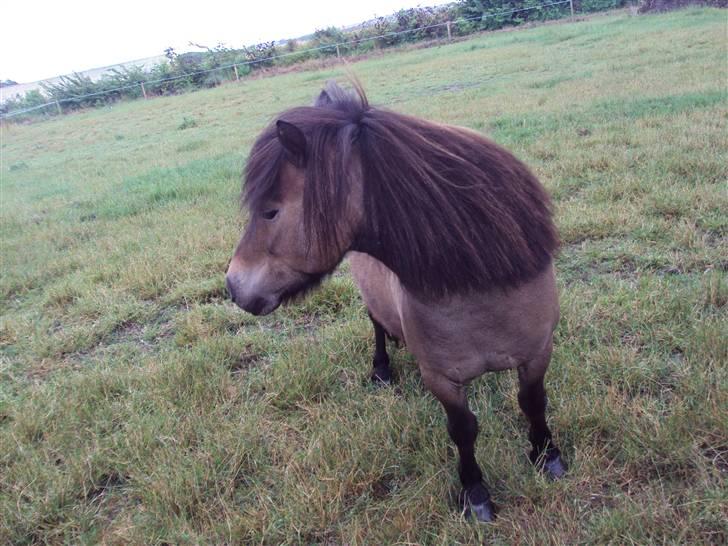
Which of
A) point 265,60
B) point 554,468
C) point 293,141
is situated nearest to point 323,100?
point 293,141

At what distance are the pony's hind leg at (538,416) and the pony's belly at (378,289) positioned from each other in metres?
0.59

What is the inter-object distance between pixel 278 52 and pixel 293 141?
31.8 m

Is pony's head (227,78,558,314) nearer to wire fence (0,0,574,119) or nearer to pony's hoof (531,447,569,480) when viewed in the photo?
pony's hoof (531,447,569,480)

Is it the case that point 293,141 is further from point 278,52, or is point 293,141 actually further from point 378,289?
point 278,52

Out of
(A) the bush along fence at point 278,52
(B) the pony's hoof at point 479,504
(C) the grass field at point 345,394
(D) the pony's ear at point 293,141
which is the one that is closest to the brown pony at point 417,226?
(D) the pony's ear at point 293,141

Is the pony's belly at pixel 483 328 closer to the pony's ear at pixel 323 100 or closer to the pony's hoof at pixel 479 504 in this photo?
the pony's hoof at pixel 479 504

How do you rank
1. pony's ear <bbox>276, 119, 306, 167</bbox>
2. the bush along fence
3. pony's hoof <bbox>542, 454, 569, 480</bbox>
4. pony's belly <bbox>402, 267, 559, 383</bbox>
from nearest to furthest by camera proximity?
pony's ear <bbox>276, 119, 306, 167</bbox> < pony's belly <bbox>402, 267, 559, 383</bbox> < pony's hoof <bbox>542, 454, 569, 480</bbox> < the bush along fence

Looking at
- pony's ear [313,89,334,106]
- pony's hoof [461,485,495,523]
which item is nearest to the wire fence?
pony's ear [313,89,334,106]

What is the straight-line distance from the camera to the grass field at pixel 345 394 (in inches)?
83.7

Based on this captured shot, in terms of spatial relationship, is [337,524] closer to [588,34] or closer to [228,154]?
[228,154]

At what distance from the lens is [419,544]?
200 centimetres

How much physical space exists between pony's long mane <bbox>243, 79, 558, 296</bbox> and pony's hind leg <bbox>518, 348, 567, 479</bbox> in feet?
1.35

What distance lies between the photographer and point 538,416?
2197 millimetres

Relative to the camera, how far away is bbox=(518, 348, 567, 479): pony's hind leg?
2.07m
